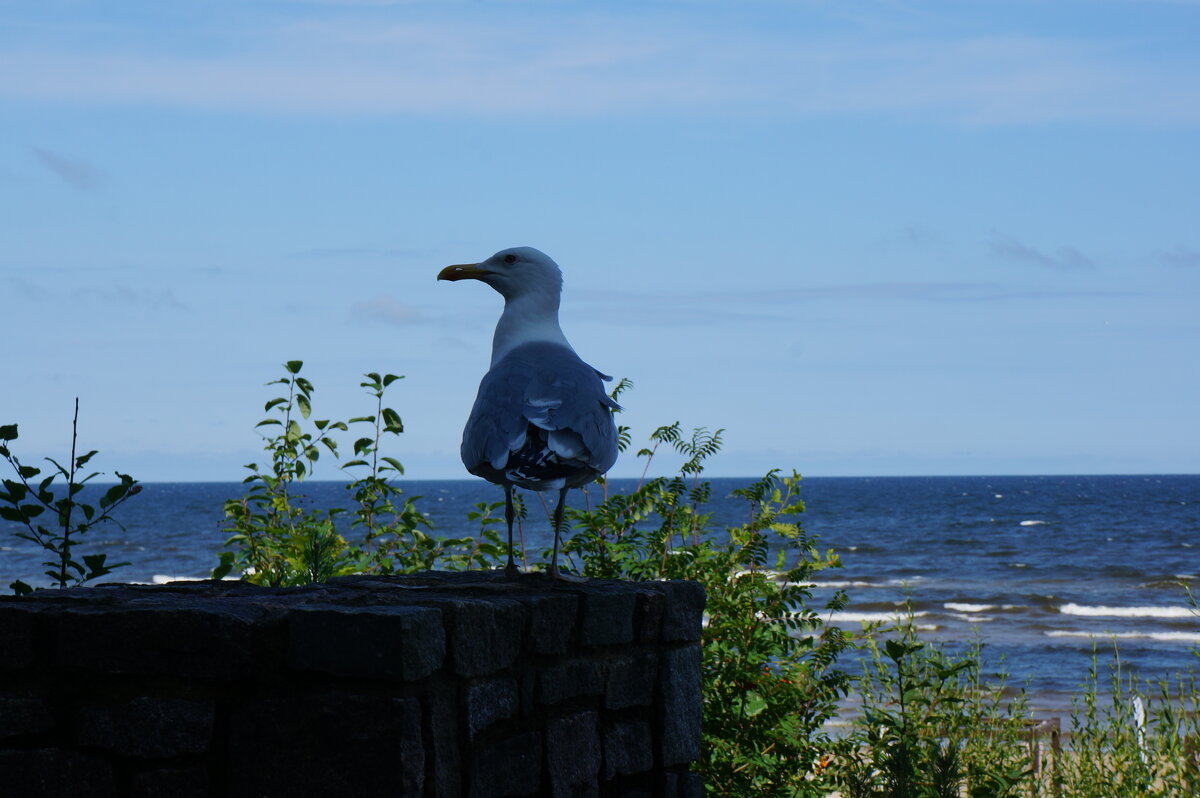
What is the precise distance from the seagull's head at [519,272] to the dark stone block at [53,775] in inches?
104

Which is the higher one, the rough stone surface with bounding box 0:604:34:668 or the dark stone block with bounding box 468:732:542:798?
the rough stone surface with bounding box 0:604:34:668

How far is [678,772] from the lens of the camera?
16.1ft

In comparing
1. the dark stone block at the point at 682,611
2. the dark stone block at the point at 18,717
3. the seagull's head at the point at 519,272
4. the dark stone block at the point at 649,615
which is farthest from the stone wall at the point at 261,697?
the seagull's head at the point at 519,272

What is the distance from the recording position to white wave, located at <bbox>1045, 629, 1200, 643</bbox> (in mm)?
26719

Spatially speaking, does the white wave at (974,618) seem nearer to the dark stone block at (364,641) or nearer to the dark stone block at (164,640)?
the dark stone block at (364,641)

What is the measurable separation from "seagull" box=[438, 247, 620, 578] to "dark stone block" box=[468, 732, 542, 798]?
0.84 metres

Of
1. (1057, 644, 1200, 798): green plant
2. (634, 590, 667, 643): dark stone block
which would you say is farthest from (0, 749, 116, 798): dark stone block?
(1057, 644, 1200, 798): green plant

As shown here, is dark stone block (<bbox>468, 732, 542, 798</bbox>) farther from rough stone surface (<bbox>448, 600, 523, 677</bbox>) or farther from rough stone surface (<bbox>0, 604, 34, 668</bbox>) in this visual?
rough stone surface (<bbox>0, 604, 34, 668</bbox>)

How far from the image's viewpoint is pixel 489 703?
3.97 metres

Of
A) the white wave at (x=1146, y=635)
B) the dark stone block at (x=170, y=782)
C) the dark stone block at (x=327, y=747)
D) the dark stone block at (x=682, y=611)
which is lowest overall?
the white wave at (x=1146, y=635)

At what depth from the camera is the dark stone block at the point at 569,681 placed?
4242 millimetres

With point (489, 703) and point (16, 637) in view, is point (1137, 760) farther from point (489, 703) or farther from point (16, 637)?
point (16, 637)

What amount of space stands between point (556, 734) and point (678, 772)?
850 mm

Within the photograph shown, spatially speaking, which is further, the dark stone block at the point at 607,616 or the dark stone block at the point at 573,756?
the dark stone block at the point at 607,616
